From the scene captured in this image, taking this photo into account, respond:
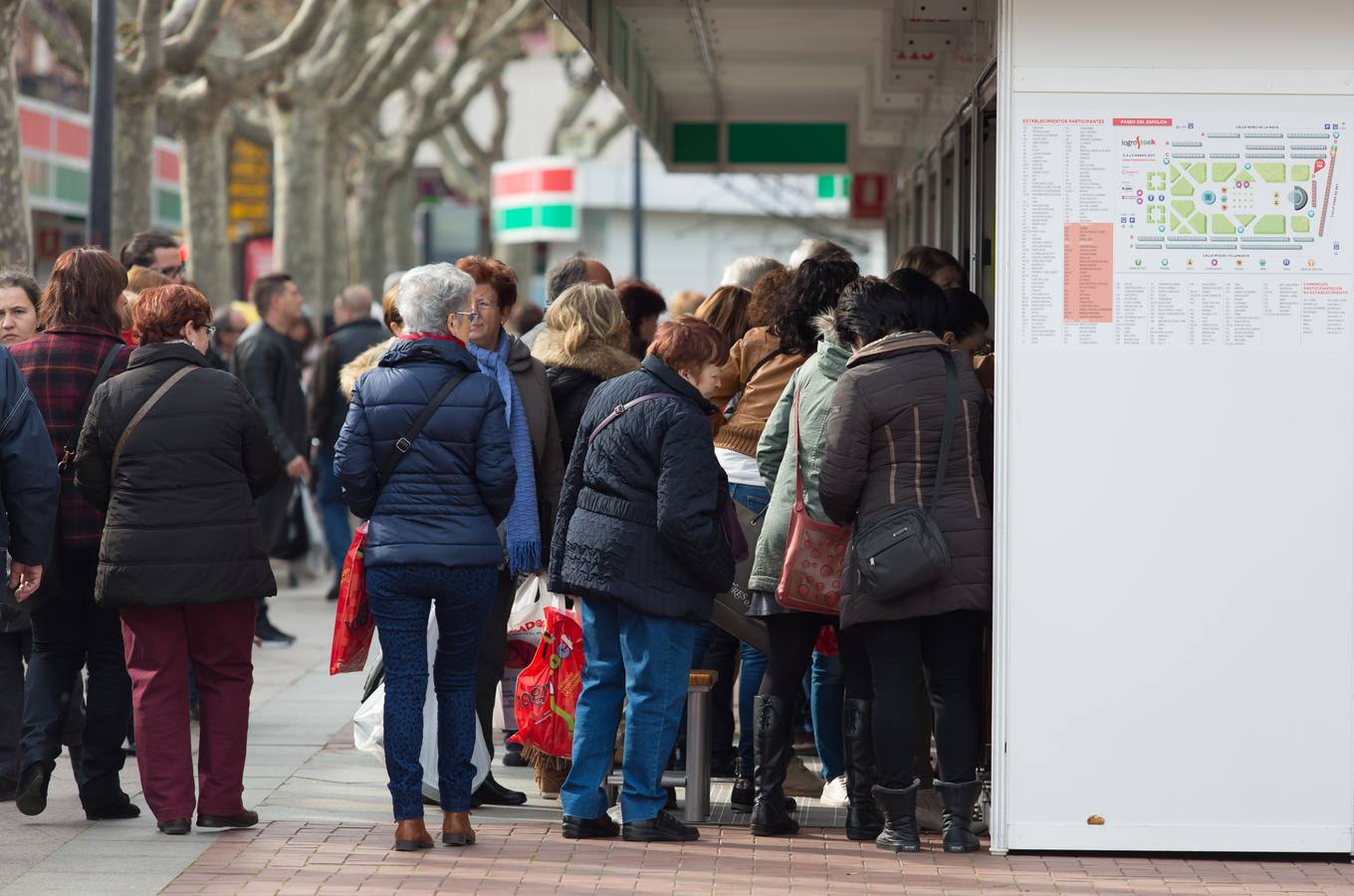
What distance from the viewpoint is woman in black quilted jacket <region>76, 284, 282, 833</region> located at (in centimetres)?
651

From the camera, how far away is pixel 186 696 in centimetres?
674

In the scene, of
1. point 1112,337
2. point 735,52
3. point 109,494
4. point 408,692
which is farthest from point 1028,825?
point 735,52

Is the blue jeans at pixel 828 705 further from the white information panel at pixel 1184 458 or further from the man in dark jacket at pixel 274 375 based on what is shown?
the man in dark jacket at pixel 274 375

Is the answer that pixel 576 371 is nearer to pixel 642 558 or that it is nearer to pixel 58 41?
pixel 642 558

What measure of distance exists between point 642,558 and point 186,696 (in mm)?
1539

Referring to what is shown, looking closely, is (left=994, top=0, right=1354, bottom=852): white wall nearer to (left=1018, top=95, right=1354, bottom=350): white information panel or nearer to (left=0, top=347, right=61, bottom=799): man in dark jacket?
(left=1018, top=95, right=1354, bottom=350): white information panel

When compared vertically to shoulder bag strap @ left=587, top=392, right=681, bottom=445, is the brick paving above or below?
below

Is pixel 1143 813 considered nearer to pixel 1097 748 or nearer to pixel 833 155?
pixel 1097 748

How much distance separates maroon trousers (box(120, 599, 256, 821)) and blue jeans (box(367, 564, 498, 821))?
55 cm

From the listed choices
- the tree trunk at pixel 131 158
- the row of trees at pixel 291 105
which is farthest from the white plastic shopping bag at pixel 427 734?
the tree trunk at pixel 131 158

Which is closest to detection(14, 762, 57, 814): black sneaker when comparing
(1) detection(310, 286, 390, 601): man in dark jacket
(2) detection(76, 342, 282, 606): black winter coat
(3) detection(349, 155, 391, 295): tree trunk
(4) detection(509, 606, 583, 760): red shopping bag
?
(2) detection(76, 342, 282, 606): black winter coat

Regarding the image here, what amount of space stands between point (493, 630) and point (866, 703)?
138cm

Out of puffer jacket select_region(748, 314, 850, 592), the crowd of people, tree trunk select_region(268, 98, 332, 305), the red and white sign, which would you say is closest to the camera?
the crowd of people

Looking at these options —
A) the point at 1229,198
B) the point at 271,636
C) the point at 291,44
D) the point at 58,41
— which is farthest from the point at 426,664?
the point at 58,41
